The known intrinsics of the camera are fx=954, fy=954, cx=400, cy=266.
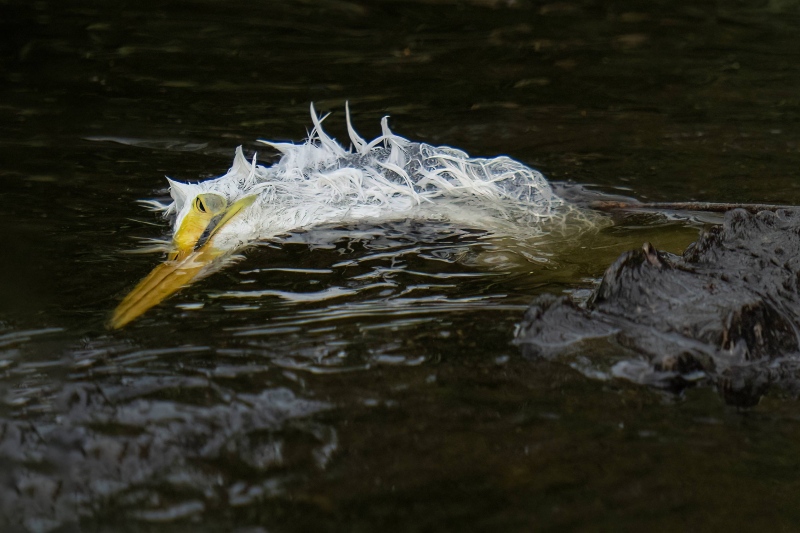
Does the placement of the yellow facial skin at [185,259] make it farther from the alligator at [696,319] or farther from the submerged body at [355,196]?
the alligator at [696,319]

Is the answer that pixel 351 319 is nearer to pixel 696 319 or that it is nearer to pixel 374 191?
pixel 374 191

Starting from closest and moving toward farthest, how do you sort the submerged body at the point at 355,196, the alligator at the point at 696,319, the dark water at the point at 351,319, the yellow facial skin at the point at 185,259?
the dark water at the point at 351,319, the alligator at the point at 696,319, the yellow facial skin at the point at 185,259, the submerged body at the point at 355,196

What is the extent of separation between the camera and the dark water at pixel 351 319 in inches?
84.9

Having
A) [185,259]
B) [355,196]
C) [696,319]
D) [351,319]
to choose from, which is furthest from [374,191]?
[696,319]

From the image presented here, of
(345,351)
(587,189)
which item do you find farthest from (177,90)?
(345,351)

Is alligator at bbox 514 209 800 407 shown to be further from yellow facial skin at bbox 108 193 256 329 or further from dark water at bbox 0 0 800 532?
yellow facial skin at bbox 108 193 256 329

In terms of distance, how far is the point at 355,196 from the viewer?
12.1ft

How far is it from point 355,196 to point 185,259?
0.71 metres

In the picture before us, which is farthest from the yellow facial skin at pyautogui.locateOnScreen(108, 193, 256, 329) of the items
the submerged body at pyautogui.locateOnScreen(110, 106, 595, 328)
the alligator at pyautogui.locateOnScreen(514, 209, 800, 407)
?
the alligator at pyautogui.locateOnScreen(514, 209, 800, 407)

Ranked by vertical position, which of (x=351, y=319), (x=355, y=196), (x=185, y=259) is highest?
(x=355, y=196)

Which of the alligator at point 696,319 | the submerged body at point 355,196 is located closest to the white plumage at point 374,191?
the submerged body at point 355,196

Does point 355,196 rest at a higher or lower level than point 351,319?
higher

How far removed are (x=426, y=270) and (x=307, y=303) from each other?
→ 503 millimetres

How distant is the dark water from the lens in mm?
2156
